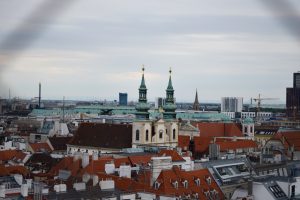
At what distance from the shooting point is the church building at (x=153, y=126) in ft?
132

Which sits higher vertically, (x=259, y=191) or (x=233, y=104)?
(x=233, y=104)

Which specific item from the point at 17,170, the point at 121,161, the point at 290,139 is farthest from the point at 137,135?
the point at 17,170

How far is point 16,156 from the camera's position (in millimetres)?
34219

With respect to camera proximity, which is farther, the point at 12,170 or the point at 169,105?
the point at 169,105

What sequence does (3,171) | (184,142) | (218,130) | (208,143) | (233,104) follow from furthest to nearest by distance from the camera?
(233,104) → (218,130) → (184,142) → (208,143) → (3,171)

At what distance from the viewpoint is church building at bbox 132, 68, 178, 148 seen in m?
40.2

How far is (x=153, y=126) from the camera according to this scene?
41031 millimetres

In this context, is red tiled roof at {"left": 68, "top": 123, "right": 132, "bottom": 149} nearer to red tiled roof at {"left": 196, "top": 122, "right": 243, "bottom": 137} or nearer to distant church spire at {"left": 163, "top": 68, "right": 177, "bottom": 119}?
distant church spire at {"left": 163, "top": 68, "right": 177, "bottom": 119}

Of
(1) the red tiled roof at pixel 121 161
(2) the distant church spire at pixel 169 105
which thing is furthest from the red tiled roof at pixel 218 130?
(1) the red tiled roof at pixel 121 161

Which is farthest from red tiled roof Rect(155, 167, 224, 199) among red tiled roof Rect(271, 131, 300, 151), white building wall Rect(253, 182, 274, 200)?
red tiled roof Rect(271, 131, 300, 151)

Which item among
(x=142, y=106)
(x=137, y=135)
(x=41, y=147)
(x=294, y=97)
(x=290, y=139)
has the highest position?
(x=294, y=97)

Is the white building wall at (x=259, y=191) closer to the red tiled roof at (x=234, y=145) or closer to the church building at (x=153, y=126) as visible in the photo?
the church building at (x=153, y=126)

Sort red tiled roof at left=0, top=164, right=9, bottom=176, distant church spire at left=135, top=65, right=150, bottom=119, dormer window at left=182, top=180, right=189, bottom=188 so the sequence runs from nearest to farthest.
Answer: dormer window at left=182, top=180, right=189, bottom=188, red tiled roof at left=0, top=164, right=9, bottom=176, distant church spire at left=135, top=65, right=150, bottom=119

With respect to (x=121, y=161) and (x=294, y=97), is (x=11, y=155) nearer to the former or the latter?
(x=121, y=161)
